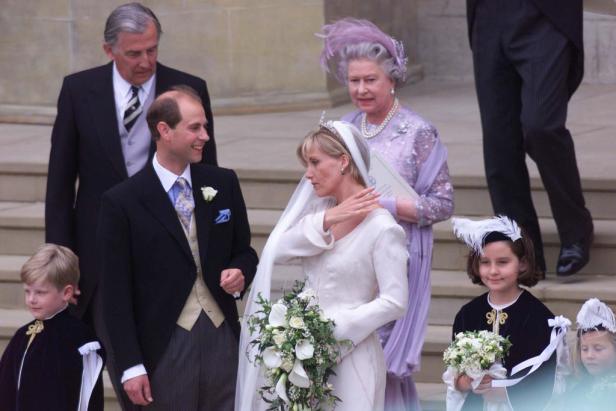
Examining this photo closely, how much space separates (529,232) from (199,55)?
4.01 metres

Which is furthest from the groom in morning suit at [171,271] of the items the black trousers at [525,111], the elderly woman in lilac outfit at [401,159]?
the black trousers at [525,111]

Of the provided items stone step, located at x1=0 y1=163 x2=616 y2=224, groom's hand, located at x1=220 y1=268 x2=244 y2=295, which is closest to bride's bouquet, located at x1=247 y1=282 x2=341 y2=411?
groom's hand, located at x1=220 y1=268 x2=244 y2=295

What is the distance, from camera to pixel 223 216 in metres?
5.71

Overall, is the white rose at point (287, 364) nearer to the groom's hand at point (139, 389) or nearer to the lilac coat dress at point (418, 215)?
the groom's hand at point (139, 389)

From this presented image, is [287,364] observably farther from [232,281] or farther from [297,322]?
[232,281]

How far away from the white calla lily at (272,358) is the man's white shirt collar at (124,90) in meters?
1.32

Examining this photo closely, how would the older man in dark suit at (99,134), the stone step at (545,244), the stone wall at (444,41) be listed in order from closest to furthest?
the older man in dark suit at (99,134) < the stone step at (545,244) < the stone wall at (444,41)

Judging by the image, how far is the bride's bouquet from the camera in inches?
211

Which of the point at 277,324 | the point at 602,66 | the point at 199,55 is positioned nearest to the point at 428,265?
the point at 277,324

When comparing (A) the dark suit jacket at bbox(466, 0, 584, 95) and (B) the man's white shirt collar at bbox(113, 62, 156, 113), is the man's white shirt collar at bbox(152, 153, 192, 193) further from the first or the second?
(A) the dark suit jacket at bbox(466, 0, 584, 95)

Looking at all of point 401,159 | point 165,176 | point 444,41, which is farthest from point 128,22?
point 444,41

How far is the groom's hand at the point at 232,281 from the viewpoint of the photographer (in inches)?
218

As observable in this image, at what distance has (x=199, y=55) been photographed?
35.2 ft

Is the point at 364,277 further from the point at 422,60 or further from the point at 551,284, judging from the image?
the point at 422,60
